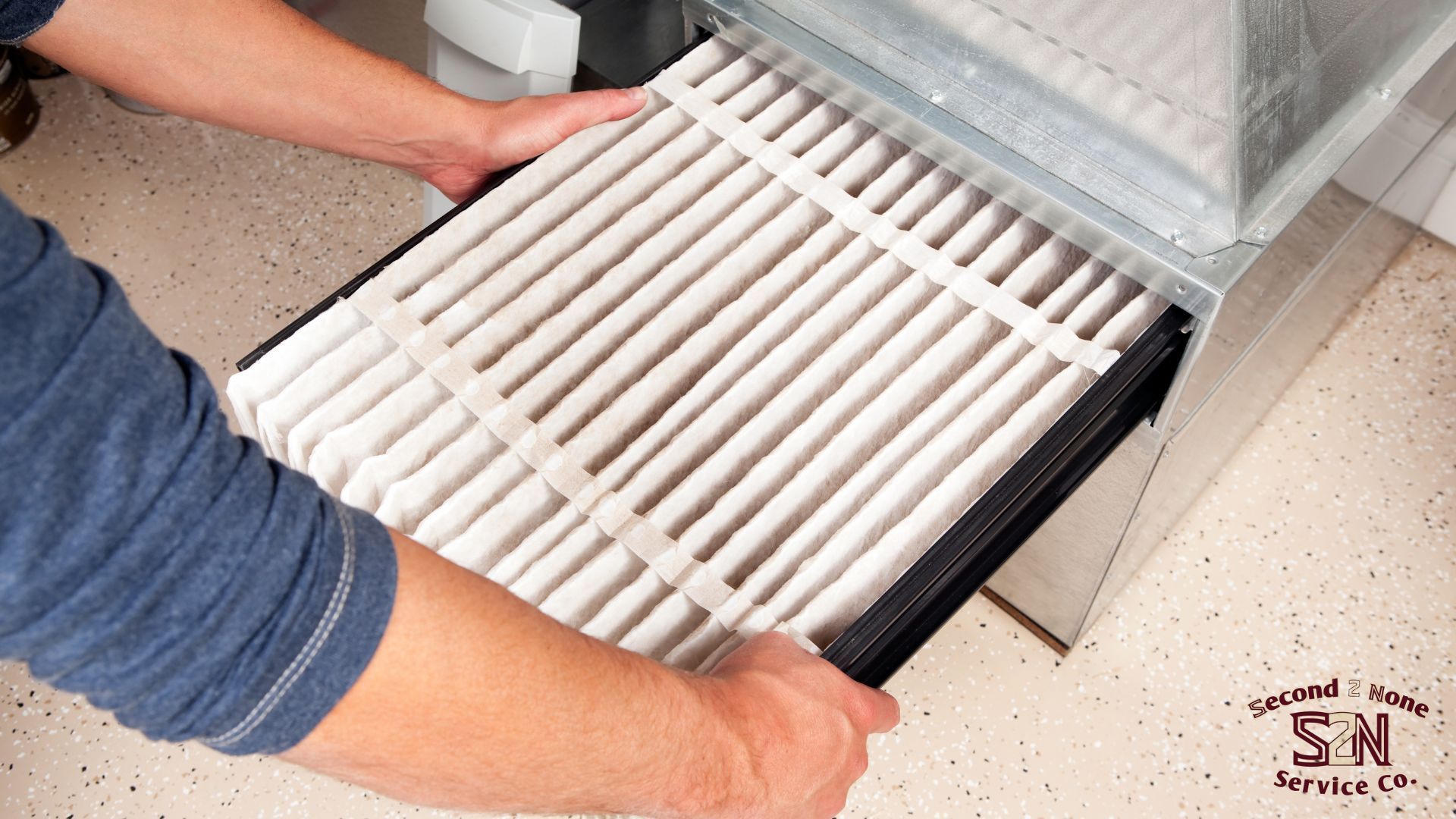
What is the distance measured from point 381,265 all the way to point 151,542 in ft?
1.61

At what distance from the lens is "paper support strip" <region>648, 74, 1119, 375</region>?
861 millimetres

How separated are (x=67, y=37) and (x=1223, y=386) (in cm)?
102

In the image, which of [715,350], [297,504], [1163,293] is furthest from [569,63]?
[297,504]

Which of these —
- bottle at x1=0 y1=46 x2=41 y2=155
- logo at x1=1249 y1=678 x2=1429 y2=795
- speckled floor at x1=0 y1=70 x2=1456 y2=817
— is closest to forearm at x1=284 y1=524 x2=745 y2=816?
speckled floor at x1=0 y1=70 x2=1456 y2=817

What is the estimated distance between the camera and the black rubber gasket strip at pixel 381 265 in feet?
2.86

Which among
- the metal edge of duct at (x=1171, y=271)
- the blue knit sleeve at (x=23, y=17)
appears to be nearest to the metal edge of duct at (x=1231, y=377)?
the metal edge of duct at (x=1171, y=271)

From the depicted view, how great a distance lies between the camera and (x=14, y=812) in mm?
1230

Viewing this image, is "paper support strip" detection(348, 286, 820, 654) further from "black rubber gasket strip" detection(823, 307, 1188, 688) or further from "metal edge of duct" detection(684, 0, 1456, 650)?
"metal edge of duct" detection(684, 0, 1456, 650)

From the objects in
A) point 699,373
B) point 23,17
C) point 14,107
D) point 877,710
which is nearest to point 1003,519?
point 877,710

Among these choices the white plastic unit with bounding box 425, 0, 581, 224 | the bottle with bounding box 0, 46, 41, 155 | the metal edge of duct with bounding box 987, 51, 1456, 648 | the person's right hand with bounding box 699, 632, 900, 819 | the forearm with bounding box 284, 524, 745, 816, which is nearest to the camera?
the forearm with bounding box 284, 524, 745, 816

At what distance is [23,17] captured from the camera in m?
0.87

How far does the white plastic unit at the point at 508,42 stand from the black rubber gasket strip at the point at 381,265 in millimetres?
119

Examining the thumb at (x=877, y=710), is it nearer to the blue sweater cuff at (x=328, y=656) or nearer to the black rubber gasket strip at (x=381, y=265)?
the blue sweater cuff at (x=328, y=656)

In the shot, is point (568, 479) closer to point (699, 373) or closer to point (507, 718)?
point (699, 373)
